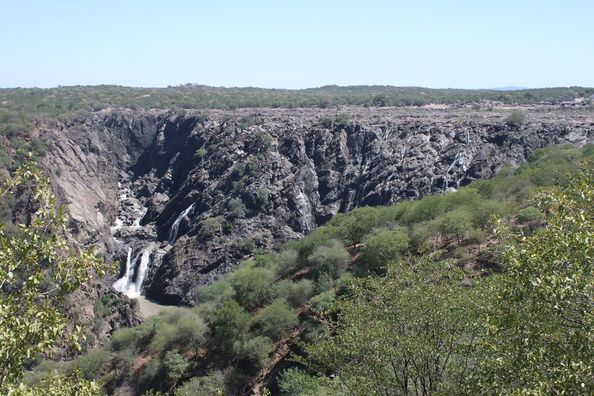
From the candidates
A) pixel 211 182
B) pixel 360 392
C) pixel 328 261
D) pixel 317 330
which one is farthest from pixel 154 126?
pixel 360 392

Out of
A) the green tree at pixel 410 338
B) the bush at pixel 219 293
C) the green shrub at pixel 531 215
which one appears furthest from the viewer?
the bush at pixel 219 293

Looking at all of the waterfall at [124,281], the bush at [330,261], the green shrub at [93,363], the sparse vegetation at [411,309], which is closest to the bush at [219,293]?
the sparse vegetation at [411,309]

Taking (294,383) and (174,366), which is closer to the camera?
(294,383)

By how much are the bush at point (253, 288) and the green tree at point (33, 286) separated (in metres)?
26.8

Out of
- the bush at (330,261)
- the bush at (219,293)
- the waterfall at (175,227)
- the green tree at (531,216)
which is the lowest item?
the waterfall at (175,227)

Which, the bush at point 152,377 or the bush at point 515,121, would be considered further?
the bush at point 515,121

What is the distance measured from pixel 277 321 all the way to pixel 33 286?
23581mm

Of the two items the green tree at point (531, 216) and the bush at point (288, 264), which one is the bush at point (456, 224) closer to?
the green tree at point (531, 216)

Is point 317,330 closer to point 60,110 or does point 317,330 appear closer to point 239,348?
point 239,348

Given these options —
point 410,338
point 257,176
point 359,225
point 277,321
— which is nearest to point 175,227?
point 257,176

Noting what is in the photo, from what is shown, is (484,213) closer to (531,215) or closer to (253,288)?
(531,215)

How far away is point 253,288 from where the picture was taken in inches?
1373

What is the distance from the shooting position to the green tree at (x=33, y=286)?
6770 mm

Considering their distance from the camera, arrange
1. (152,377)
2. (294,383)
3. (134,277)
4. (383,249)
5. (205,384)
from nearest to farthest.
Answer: (294,383), (205,384), (152,377), (383,249), (134,277)
